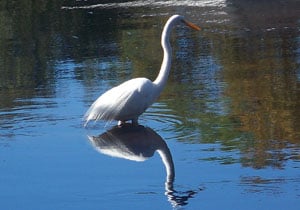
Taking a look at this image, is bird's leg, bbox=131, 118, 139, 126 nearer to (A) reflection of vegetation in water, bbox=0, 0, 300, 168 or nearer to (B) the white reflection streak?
(A) reflection of vegetation in water, bbox=0, 0, 300, 168

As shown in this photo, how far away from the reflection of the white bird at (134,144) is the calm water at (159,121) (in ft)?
0.08

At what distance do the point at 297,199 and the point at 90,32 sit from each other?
13941 mm

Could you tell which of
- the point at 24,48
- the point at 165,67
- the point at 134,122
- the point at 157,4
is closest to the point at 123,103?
the point at 134,122

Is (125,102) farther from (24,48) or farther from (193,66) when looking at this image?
(24,48)

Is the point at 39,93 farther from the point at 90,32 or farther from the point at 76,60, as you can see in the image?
the point at 90,32

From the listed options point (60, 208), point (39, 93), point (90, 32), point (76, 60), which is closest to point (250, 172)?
point (60, 208)

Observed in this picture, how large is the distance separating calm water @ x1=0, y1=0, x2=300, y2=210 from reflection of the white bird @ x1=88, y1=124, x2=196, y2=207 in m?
0.02

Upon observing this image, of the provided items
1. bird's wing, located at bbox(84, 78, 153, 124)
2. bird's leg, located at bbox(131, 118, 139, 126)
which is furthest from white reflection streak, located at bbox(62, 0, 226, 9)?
bird's wing, located at bbox(84, 78, 153, 124)

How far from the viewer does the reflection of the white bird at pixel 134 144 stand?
33.4 ft

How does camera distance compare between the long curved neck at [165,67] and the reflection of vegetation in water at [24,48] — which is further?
the reflection of vegetation in water at [24,48]

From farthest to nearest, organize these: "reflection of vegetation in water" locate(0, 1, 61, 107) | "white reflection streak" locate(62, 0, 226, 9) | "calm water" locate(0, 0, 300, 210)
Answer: "white reflection streak" locate(62, 0, 226, 9) < "reflection of vegetation in water" locate(0, 1, 61, 107) < "calm water" locate(0, 0, 300, 210)

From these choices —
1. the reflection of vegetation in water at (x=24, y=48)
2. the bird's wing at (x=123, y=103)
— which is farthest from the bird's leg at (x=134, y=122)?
the reflection of vegetation in water at (x=24, y=48)

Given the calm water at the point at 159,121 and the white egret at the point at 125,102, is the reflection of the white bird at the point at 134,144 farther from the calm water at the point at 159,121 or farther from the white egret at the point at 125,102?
the white egret at the point at 125,102

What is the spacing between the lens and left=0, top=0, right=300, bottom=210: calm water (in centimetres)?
880
